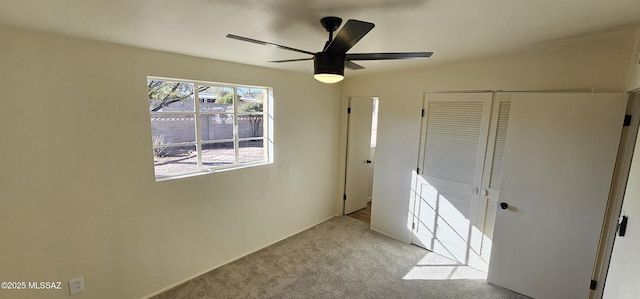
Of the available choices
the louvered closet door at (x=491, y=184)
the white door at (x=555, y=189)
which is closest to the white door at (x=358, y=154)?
the louvered closet door at (x=491, y=184)

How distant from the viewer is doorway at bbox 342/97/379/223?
4.13 metres

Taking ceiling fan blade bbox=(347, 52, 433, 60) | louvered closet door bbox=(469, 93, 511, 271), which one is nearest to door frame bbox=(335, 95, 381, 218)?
louvered closet door bbox=(469, 93, 511, 271)

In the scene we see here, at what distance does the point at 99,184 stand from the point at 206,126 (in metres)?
0.99

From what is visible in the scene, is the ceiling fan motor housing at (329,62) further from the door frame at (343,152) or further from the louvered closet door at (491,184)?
the door frame at (343,152)

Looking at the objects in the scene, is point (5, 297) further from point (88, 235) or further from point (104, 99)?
point (104, 99)

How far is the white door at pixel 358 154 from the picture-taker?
13.5ft

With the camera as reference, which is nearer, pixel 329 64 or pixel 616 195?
pixel 329 64

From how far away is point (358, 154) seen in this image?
172 inches

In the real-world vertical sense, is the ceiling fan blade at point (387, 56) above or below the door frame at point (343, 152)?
above

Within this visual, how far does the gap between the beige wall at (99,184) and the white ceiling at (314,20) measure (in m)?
0.23

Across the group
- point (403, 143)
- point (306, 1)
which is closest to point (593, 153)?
point (403, 143)

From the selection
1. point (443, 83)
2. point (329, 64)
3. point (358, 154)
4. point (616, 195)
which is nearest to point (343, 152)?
point (358, 154)

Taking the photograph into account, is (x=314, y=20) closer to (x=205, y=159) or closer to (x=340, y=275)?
(x=205, y=159)

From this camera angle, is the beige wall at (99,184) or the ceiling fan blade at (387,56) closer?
the ceiling fan blade at (387,56)
